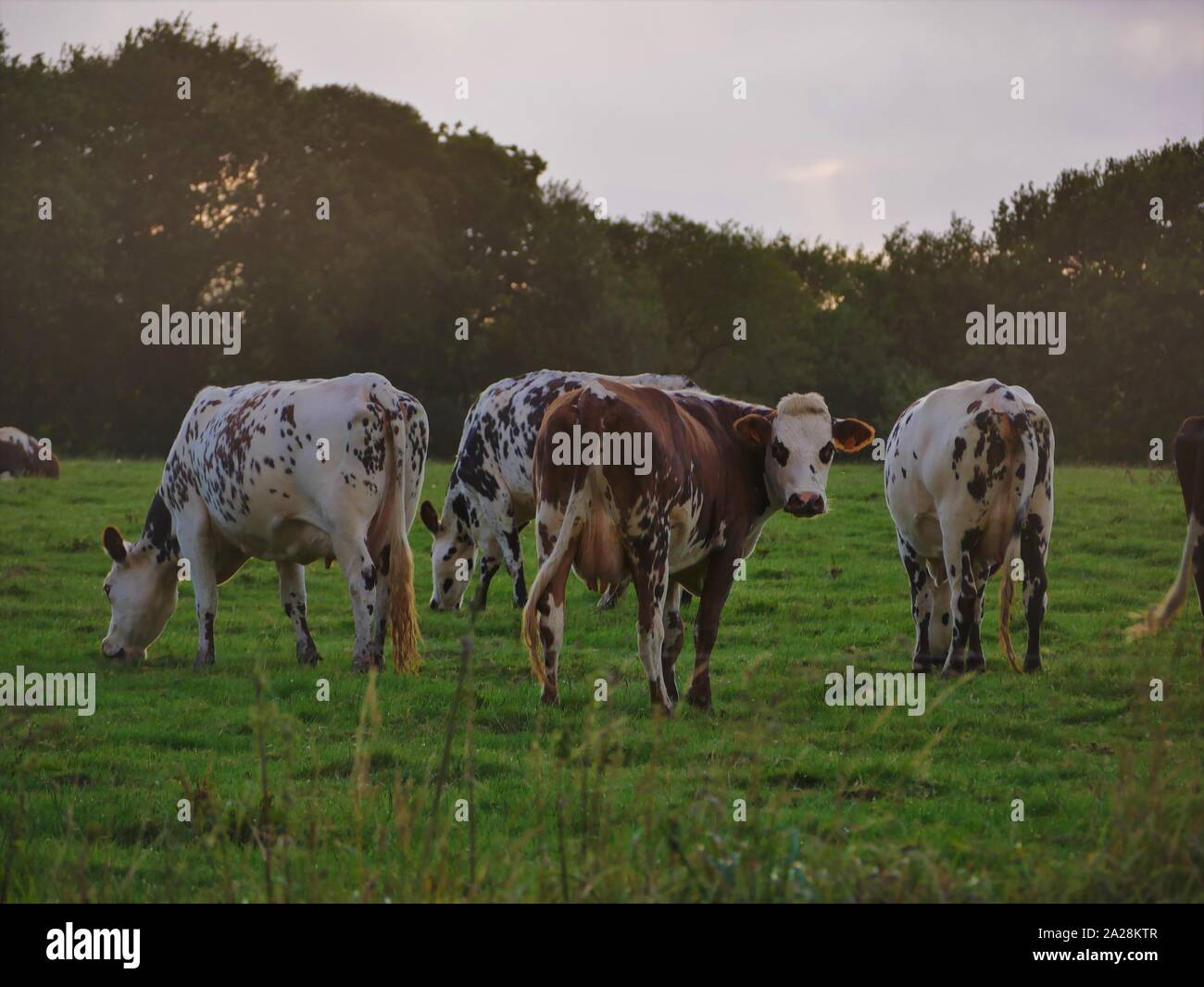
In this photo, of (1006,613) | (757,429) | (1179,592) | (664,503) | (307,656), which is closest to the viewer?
(664,503)

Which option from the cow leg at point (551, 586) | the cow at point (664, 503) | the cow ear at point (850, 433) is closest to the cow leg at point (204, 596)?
the cow at point (664, 503)

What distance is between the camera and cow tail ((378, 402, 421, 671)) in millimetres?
10906

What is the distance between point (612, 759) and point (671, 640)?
16.4ft

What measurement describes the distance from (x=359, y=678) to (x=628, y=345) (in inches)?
1294

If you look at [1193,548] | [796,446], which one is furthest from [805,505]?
[1193,548]

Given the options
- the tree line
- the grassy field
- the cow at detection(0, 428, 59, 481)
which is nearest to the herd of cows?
the grassy field

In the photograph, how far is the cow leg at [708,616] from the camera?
30.8 ft

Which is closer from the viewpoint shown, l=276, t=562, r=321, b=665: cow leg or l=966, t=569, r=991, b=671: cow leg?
l=966, t=569, r=991, b=671: cow leg

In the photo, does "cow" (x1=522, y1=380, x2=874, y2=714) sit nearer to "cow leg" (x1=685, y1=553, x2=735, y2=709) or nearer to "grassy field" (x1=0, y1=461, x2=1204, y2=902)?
"cow leg" (x1=685, y1=553, x2=735, y2=709)

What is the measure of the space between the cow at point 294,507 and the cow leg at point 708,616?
2444 mm

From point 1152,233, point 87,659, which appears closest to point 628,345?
point 1152,233

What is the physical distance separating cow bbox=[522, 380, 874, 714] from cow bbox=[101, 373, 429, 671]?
2167 mm

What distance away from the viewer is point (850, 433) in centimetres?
1066

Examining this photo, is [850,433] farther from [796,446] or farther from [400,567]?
[400,567]
